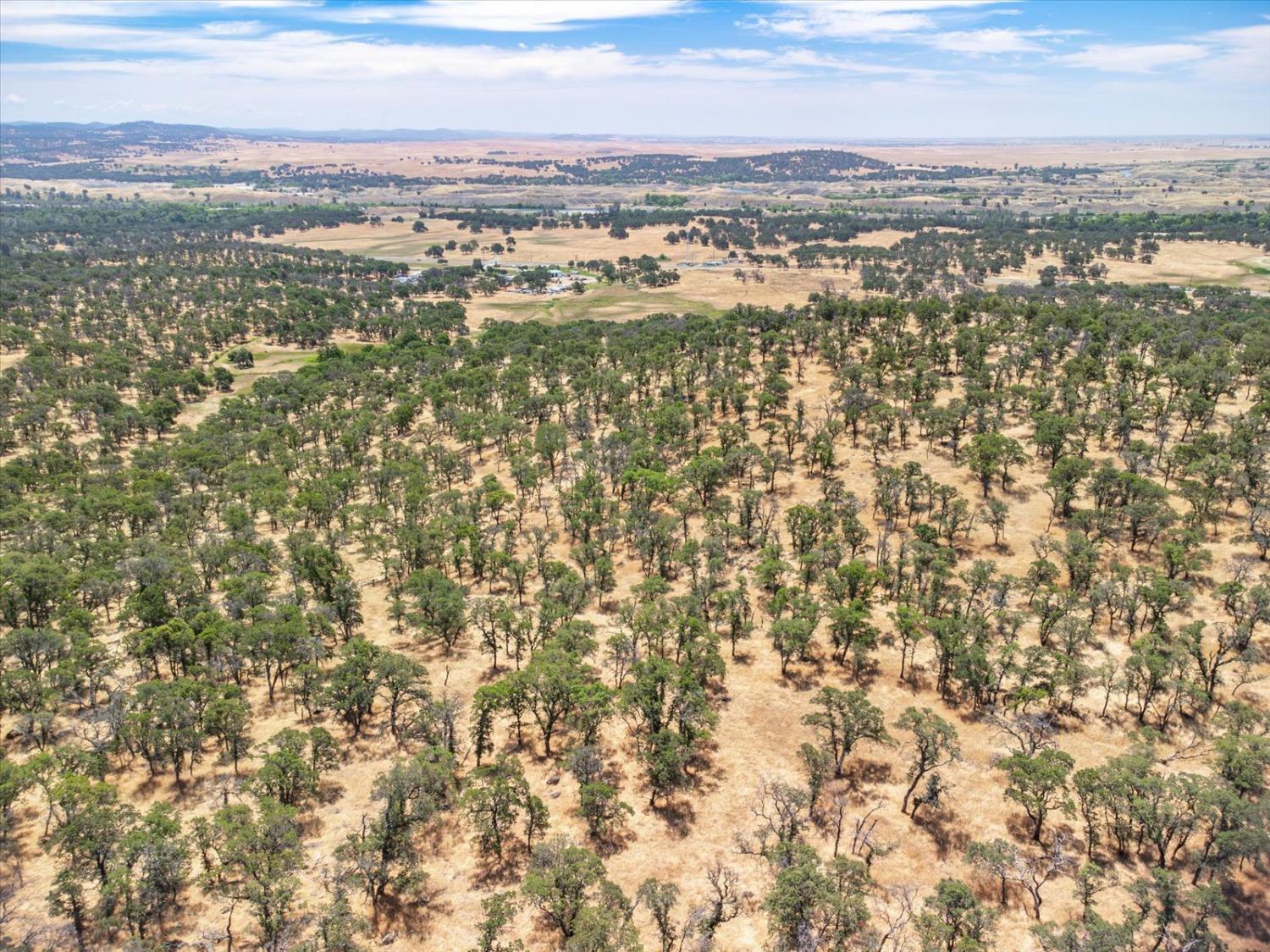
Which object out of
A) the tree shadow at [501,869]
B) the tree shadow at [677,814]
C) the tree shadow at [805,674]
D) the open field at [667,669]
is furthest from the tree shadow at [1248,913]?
the tree shadow at [501,869]

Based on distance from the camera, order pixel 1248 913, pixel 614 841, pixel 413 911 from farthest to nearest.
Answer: pixel 614 841
pixel 413 911
pixel 1248 913

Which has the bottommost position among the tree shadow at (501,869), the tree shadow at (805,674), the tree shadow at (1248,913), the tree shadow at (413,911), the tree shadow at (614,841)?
the tree shadow at (413,911)

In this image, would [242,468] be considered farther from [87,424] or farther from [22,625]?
[87,424]

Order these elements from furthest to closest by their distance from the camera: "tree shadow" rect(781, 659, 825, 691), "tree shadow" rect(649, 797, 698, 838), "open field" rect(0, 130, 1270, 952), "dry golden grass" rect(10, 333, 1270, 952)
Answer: "tree shadow" rect(781, 659, 825, 691)
"tree shadow" rect(649, 797, 698, 838)
"dry golden grass" rect(10, 333, 1270, 952)
"open field" rect(0, 130, 1270, 952)

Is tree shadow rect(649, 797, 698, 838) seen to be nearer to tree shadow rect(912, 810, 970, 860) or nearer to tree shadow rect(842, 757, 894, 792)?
tree shadow rect(842, 757, 894, 792)

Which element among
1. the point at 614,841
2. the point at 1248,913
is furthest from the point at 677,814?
the point at 1248,913

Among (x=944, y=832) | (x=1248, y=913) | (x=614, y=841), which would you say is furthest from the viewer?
(x=614, y=841)

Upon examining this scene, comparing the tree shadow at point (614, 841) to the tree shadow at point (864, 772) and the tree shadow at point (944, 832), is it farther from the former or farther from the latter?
the tree shadow at point (944, 832)

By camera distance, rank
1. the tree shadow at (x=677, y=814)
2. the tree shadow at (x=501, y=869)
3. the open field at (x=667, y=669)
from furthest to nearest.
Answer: the tree shadow at (x=677, y=814) → the tree shadow at (x=501, y=869) → the open field at (x=667, y=669)

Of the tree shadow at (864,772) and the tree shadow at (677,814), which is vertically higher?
the tree shadow at (864,772)

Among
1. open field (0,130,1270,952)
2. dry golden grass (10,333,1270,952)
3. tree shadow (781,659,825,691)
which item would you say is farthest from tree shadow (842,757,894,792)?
tree shadow (781,659,825,691)

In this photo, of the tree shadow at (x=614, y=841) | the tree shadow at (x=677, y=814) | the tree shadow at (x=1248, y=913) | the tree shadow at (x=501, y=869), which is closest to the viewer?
the tree shadow at (x=1248, y=913)

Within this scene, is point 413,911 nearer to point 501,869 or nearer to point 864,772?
point 501,869
